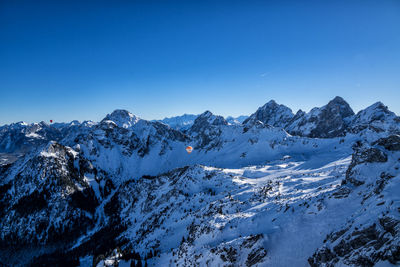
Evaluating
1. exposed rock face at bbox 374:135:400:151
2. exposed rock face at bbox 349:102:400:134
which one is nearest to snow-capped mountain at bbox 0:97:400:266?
exposed rock face at bbox 374:135:400:151

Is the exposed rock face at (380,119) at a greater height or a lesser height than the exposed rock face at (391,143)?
lesser

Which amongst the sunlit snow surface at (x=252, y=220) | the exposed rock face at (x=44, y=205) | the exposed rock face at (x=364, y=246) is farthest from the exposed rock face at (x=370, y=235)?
the exposed rock face at (x=44, y=205)

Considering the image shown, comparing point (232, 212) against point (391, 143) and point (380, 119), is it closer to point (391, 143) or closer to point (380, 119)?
point (391, 143)

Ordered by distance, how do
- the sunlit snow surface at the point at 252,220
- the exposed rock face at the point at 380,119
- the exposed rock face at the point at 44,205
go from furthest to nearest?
1. the exposed rock face at the point at 44,205
2. the exposed rock face at the point at 380,119
3. the sunlit snow surface at the point at 252,220

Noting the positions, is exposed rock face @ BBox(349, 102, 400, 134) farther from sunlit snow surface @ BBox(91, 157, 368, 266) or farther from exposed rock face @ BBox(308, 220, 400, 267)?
exposed rock face @ BBox(308, 220, 400, 267)

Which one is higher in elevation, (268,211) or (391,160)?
(391,160)

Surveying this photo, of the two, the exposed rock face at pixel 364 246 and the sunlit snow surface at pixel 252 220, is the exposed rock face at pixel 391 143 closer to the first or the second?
the sunlit snow surface at pixel 252 220

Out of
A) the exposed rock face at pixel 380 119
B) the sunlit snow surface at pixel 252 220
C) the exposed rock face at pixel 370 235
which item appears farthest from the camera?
the exposed rock face at pixel 380 119

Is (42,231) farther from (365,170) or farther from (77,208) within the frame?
(365,170)

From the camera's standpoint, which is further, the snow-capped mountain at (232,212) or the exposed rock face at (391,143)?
the exposed rock face at (391,143)

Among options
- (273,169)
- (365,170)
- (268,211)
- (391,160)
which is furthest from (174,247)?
(273,169)
